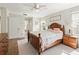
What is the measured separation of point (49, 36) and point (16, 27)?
63cm

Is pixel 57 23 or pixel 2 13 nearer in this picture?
pixel 2 13

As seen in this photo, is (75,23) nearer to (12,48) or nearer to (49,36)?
(49,36)

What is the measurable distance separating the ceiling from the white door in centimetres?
14

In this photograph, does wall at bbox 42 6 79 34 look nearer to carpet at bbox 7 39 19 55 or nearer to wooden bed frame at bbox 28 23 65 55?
wooden bed frame at bbox 28 23 65 55

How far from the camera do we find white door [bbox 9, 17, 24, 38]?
2.04m

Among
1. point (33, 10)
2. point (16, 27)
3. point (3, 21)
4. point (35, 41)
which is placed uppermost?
point (33, 10)

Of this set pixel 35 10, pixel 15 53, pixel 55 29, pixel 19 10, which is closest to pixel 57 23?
pixel 55 29

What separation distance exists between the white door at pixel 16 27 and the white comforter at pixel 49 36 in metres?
0.41

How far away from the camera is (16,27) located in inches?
82.1

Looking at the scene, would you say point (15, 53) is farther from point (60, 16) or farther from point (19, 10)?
point (60, 16)

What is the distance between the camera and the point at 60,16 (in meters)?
2.09

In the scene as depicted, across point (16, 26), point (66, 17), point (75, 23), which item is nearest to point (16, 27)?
point (16, 26)

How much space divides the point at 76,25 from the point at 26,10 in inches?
36.9

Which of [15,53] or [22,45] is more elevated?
[22,45]
